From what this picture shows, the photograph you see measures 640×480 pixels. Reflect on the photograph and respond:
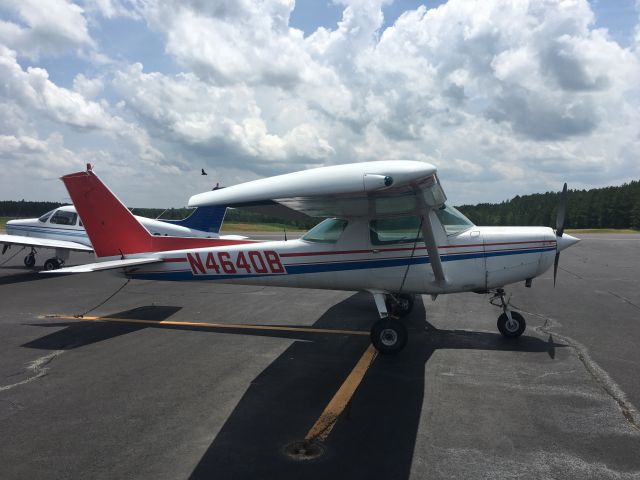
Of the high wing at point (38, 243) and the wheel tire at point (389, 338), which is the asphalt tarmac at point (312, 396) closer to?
the wheel tire at point (389, 338)

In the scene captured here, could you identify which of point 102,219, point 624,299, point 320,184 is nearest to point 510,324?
point 320,184

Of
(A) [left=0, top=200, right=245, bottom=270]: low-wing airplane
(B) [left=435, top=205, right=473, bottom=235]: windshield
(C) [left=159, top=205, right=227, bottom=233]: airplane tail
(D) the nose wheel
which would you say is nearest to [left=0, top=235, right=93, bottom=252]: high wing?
(A) [left=0, top=200, right=245, bottom=270]: low-wing airplane

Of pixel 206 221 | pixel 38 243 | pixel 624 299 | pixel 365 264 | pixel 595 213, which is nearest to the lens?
pixel 365 264

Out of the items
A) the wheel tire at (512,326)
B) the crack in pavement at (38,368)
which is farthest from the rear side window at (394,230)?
the crack in pavement at (38,368)

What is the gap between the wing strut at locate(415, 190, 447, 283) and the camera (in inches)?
213

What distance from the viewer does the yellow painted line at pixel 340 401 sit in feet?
11.9

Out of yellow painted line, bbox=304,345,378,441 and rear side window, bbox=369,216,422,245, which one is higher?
rear side window, bbox=369,216,422,245

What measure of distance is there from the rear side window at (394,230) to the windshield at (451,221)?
514 mm

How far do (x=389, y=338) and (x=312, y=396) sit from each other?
1.73 metres

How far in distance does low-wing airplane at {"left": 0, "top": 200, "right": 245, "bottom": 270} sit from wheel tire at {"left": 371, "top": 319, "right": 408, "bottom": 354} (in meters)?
10.6

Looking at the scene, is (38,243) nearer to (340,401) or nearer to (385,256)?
(385,256)

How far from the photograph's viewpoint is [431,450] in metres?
3.33

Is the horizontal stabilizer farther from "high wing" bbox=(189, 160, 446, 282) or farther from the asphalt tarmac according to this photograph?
"high wing" bbox=(189, 160, 446, 282)

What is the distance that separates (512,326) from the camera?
6480 mm
